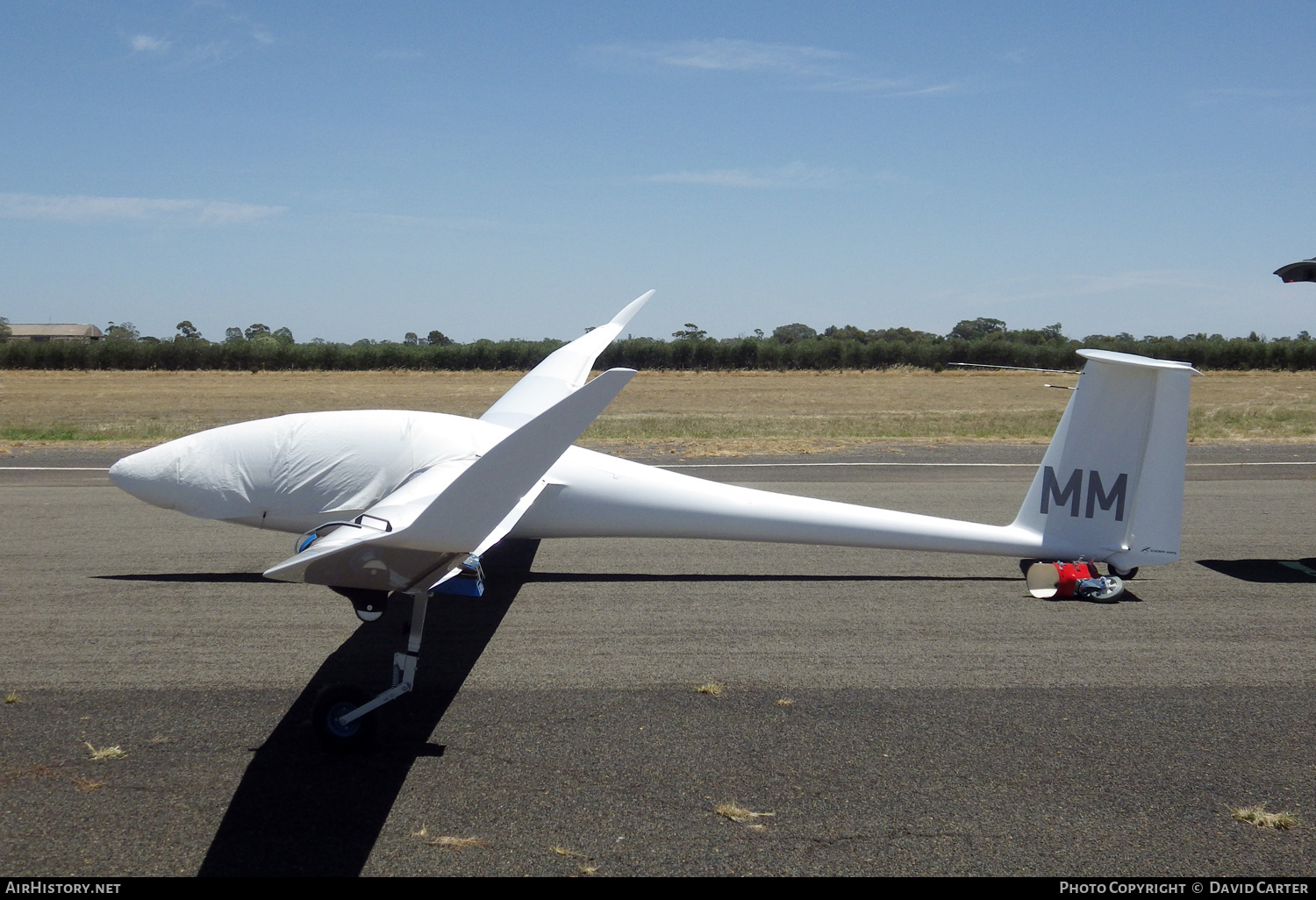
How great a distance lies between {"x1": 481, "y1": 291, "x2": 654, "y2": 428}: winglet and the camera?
9867 millimetres

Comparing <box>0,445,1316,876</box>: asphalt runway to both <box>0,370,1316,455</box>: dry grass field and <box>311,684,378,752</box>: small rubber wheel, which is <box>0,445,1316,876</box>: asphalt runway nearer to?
<box>311,684,378,752</box>: small rubber wheel

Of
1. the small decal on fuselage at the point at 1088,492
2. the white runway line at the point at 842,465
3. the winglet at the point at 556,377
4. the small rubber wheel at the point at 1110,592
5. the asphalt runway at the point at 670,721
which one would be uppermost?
the winglet at the point at 556,377

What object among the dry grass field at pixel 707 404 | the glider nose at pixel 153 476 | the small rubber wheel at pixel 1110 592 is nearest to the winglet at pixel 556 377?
the glider nose at pixel 153 476

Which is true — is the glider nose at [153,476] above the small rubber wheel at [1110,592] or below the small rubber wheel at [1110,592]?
above

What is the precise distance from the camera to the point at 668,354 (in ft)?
247

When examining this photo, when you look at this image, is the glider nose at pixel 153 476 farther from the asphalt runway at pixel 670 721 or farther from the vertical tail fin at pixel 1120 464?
the vertical tail fin at pixel 1120 464

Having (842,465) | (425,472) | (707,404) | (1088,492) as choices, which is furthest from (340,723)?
(707,404)

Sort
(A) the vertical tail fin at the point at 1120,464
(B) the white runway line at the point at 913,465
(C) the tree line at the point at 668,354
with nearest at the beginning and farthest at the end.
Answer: (A) the vertical tail fin at the point at 1120,464 < (B) the white runway line at the point at 913,465 < (C) the tree line at the point at 668,354

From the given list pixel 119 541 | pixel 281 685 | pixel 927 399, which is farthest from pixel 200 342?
pixel 281 685

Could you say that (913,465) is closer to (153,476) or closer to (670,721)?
(670,721)

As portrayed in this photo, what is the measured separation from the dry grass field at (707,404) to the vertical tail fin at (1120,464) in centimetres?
1038

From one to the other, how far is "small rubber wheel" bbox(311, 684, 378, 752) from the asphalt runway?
0.37 feet

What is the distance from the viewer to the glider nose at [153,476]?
7524 mm
